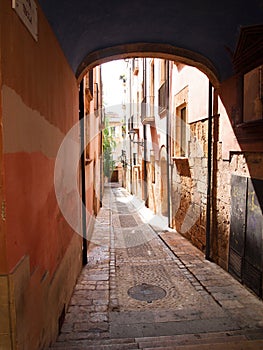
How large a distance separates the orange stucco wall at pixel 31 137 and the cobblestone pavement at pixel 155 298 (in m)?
1.11

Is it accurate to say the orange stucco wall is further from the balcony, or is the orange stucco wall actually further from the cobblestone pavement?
the balcony

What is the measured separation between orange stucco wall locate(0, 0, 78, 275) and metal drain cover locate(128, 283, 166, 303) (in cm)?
171

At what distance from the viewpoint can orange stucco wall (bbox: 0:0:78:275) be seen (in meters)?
1.82

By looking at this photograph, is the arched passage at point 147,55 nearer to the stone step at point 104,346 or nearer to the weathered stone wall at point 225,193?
the weathered stone wall at point 225,193

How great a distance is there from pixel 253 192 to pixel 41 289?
3330 millimetres

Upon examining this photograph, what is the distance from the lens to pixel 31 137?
2289 millimetres

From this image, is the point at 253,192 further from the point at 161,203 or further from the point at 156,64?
the point at 156,64

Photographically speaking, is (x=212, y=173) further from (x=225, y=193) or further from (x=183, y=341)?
(x=183, y=341)

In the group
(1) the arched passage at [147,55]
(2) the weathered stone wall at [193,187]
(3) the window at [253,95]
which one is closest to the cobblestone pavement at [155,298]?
(2) the weathered stone wall at [193,187]

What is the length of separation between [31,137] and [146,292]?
3.47 metres

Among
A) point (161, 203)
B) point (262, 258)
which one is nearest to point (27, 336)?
point (262, 258)

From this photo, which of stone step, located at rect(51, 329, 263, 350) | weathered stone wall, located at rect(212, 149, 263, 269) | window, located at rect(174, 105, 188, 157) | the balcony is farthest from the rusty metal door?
the balcony

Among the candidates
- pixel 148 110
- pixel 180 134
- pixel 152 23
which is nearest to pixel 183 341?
pixel 152 23

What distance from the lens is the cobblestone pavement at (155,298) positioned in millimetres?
3523
